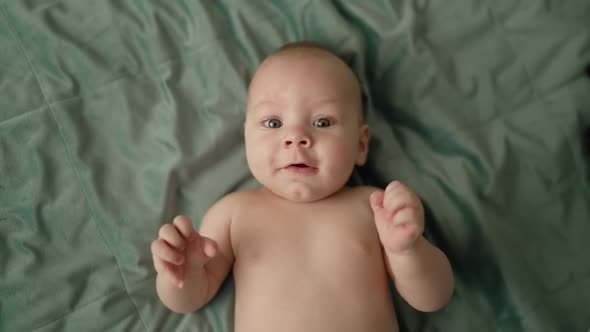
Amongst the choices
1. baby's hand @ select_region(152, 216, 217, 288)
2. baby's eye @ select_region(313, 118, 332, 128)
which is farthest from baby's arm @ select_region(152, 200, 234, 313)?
baby's eye @ select_region(313, 118, 332, 128)

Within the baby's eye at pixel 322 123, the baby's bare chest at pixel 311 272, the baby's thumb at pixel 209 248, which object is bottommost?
the baby's bare chest at pixel 311 272

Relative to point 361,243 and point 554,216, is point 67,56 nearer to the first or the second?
point 361,243

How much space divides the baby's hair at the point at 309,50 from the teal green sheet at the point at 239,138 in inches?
0.9

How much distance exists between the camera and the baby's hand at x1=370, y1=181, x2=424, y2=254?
0.81 meters

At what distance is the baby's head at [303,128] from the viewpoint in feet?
3.27

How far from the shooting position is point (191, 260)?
882 millimetres

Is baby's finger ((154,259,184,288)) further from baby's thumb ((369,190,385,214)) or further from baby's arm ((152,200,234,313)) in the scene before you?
baby's thumb ((369,190,385,214))

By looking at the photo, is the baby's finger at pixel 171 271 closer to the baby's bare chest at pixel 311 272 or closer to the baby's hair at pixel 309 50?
the baby's bare chest at pixel 311 272

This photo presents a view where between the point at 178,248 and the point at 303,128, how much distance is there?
0.34 m

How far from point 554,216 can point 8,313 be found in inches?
46.5

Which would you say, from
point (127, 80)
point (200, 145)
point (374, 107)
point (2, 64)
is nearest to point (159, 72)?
point (127, 80)

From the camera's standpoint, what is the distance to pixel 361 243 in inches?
39.9

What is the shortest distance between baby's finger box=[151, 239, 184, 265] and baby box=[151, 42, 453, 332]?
0.14 ft

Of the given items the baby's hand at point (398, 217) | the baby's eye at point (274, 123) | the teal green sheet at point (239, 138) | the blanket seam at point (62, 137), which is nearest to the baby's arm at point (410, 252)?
the baby's hand at point (398, 217)
